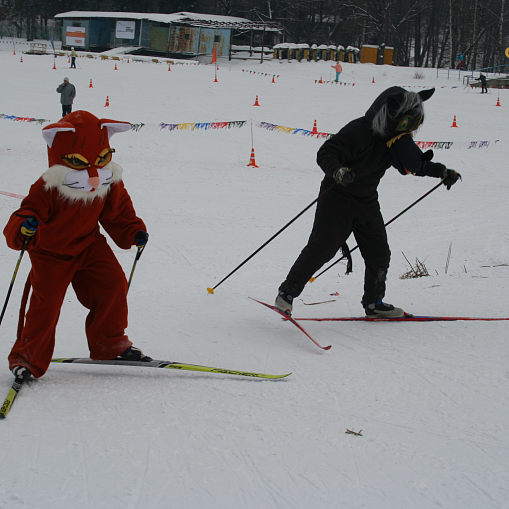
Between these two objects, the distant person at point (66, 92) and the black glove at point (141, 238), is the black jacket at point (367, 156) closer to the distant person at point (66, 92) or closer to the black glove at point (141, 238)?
the black glove at point (141, 238)

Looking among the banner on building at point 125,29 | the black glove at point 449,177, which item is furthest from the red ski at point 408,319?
the banner on building at point 125,29

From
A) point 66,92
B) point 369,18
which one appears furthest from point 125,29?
point 66,92

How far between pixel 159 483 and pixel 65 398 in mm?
987

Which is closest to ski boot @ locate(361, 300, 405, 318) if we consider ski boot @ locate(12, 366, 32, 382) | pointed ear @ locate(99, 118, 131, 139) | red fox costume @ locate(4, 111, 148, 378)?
red fox costume @ locate(4, 111, 148, 378)

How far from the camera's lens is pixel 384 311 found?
4422mm

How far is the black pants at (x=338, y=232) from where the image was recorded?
4.11 metres

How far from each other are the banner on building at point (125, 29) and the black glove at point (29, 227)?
45645 mm

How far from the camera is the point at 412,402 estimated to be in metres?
2.93

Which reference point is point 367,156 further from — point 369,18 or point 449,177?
point 369,18

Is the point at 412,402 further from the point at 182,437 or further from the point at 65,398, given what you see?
the point at 65,398

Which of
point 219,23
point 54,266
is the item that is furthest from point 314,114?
point 219,23

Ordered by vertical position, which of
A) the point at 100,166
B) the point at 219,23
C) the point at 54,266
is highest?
the point at 219,23

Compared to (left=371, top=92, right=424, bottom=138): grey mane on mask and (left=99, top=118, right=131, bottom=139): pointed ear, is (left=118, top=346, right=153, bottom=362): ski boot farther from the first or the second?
(left=371, top=92, right=424, bottom=138): grey mane on mask

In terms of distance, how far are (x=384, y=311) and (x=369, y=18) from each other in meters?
49.9
